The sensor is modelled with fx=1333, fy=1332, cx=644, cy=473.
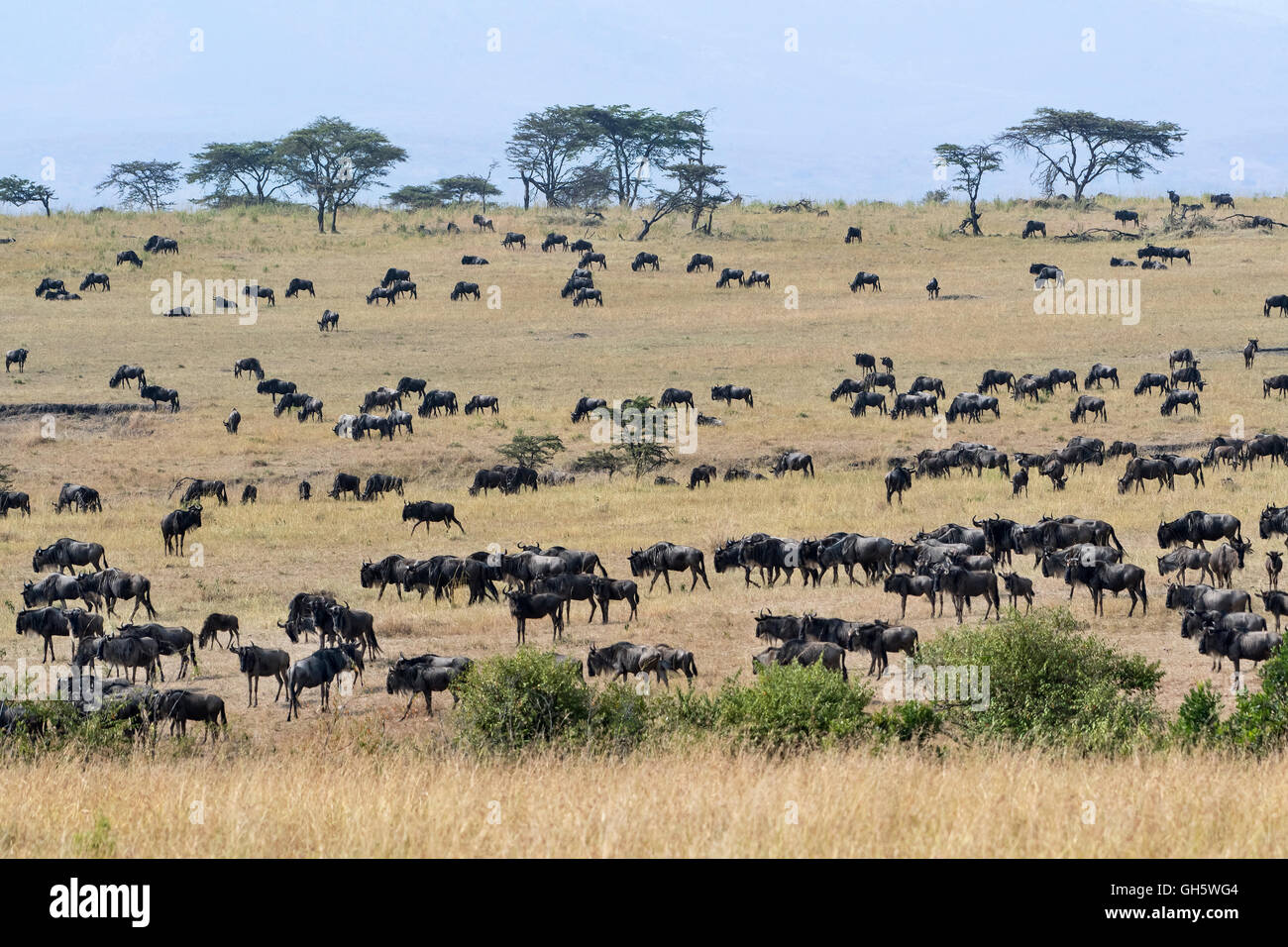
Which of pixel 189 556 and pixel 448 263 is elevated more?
pixel 448 263

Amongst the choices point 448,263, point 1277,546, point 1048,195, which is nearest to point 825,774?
point 1277,546

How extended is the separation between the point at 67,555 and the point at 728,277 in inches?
1964

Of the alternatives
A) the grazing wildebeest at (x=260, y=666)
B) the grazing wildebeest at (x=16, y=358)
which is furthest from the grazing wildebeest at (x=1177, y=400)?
the grazing wildebeest at (x=16, y=358)

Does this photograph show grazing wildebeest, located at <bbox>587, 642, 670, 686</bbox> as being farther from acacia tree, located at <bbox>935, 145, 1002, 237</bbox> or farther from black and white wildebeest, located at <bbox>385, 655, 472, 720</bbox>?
acacia tree, located at <bbox>935, 145, 1002, 237</bbox>

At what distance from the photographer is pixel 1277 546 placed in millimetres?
28109

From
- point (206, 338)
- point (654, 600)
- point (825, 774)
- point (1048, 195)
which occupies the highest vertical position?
point (1048, 195)

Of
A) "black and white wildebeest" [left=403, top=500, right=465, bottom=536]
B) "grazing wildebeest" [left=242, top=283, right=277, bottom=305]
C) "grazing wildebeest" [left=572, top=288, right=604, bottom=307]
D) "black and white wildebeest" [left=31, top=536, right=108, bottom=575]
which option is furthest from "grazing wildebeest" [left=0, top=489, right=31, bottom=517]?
"grazing wildebeest" [left=572, top=288, right=604, bottom=307]

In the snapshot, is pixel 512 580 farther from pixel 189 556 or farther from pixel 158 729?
pixel 158 729

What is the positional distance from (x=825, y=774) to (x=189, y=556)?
2265 cm

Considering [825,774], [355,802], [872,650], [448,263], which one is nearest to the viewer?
[355,802]

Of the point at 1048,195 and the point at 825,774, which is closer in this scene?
the point at 825,774

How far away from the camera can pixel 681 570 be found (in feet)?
89.6

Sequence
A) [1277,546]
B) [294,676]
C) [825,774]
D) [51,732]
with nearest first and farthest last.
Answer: [825,774], [51,732], [294,676], [1277,546]

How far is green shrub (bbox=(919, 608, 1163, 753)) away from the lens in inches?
595
